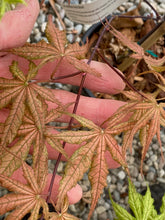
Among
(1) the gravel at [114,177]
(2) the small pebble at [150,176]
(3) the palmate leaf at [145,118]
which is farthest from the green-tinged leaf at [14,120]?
(2) the small pebble at [150,176]

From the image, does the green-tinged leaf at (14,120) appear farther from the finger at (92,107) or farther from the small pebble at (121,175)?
the small pebble at (121,175)

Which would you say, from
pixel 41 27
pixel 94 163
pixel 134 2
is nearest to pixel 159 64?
pixel 94 163

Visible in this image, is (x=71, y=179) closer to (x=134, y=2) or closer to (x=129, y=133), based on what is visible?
(x=129, y=133)

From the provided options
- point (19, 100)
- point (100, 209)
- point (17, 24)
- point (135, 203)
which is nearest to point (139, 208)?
point (135, 203)

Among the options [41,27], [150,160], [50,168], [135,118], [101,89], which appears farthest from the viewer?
[41,27]

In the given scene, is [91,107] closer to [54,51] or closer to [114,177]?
[54,51]

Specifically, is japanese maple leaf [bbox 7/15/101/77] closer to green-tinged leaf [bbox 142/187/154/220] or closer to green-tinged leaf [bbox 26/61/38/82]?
green-tinged leaf [bbox 26/61/38/82]
